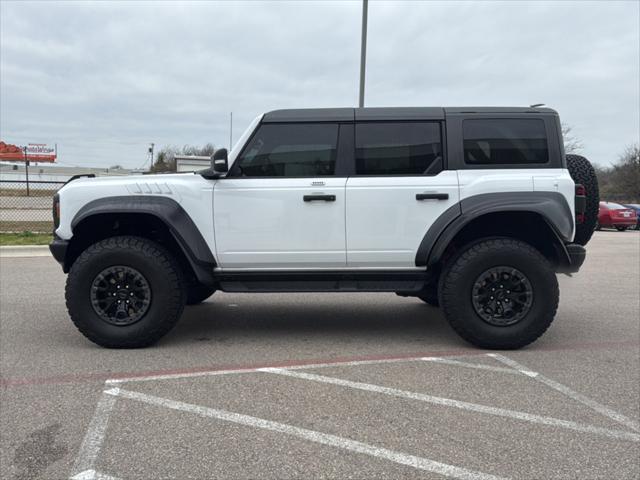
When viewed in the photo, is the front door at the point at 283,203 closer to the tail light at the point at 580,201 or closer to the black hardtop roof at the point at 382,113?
the black hardtop roof at the point at 382,113

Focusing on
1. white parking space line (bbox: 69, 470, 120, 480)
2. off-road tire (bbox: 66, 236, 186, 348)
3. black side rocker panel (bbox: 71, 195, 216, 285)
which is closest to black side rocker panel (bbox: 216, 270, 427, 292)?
black side rocker panel (bbox: 71, 195, 216, 285)

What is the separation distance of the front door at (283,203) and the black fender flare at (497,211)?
0.78m

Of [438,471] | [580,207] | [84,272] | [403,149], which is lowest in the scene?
[438,471]

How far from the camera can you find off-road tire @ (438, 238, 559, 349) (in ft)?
14.1

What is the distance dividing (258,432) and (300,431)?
0.24m

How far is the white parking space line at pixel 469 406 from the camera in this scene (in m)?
2.95

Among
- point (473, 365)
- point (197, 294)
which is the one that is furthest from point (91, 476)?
point (197, 294)

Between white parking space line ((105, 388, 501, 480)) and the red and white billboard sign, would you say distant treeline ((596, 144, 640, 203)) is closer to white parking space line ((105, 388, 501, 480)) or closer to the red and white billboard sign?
white parking space line ((105, 388, 501, 480))

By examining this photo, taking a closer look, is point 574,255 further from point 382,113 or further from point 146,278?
point 146,278

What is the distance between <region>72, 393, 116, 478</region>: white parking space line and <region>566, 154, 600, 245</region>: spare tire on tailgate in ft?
13.4

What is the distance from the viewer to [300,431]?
2.92 metres

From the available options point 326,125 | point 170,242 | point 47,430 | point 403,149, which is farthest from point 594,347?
point 47,430

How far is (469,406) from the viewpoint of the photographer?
329 centimetres

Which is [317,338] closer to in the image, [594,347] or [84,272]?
[84,272]
